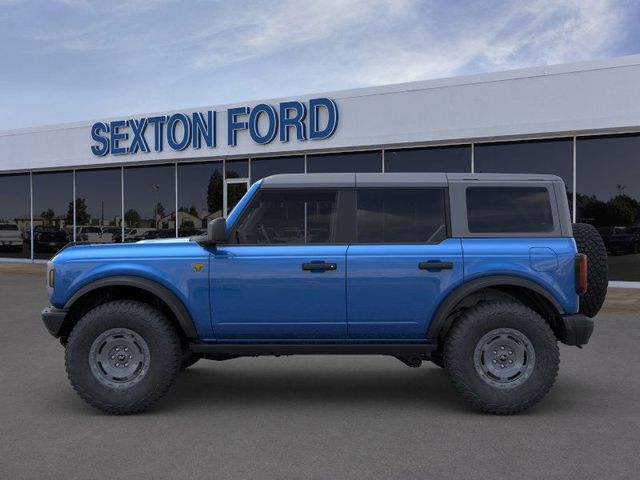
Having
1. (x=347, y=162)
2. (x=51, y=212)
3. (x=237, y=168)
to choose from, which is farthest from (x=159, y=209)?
(x=347, y=162)

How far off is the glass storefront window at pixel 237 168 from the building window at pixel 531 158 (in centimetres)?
656

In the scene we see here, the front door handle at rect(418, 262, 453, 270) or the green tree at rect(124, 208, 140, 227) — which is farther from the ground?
the green tree at rect(124, 208, 140, 227)

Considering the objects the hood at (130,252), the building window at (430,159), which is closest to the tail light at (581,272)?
the hood at (130,252)

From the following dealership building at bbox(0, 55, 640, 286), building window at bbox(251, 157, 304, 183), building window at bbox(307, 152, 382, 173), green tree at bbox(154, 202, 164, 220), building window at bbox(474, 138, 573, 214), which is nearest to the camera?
dealership building at bbox(0, 55, 640, 286)

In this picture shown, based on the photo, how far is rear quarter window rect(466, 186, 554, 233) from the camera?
518 centimetres

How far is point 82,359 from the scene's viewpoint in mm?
5004

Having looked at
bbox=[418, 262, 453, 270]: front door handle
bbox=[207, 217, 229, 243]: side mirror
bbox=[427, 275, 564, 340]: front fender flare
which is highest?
bbox=[207, 217, 229, 243]: side mirror

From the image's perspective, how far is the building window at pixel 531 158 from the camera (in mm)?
14430

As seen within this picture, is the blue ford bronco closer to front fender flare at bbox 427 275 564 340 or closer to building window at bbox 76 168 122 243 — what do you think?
front fender flare at bbox 427 275 564 340

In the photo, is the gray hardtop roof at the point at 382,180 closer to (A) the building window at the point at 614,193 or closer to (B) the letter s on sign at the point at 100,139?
(A) the building window at the point at 614,193

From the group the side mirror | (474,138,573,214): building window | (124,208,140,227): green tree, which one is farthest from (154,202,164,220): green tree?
the side mirror

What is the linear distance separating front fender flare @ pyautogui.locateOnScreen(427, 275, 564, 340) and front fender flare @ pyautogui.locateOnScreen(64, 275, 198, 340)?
1.89 metres

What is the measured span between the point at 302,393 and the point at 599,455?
248cm

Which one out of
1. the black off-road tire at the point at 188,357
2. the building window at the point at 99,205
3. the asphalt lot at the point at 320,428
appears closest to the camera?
the asphalt lot at the point at 320,428
